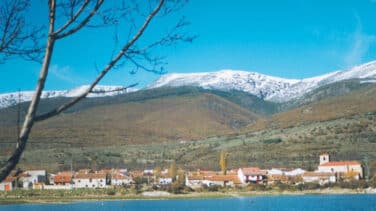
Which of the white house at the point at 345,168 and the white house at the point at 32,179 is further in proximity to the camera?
the white house at the point at 32,179

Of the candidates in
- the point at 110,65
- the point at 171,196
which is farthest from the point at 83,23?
the point at 171,196

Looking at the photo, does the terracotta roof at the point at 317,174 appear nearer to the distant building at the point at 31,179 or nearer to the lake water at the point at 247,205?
the lake water at the point at 247,205

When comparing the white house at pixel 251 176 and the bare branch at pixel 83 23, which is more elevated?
the white house at pixel 251 176

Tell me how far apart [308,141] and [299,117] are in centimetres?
5554

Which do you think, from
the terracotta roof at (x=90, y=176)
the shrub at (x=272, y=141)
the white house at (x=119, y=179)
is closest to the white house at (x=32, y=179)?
the terracotta roof at (x=90, y=176)

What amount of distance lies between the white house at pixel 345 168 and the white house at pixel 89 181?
35.6 meters

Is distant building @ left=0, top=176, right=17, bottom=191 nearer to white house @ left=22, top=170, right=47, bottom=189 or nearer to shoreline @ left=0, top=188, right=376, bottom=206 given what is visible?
white house @ left=22, top=170, right=47, bottom=189

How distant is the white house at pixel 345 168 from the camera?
10081 cm

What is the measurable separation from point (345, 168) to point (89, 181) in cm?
4079

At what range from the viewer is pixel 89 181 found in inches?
4104

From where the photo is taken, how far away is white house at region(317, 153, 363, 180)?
101 m

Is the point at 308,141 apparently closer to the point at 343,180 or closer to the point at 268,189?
the point at 343,180

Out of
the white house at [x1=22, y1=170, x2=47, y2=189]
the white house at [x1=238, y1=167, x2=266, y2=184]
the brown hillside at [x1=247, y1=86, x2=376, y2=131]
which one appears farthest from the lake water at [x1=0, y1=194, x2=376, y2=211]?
the brown hillside at [x1=247, y1=86, x2=376, y2=131]

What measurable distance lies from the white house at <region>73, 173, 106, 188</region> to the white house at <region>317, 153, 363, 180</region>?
35577 millimetres
